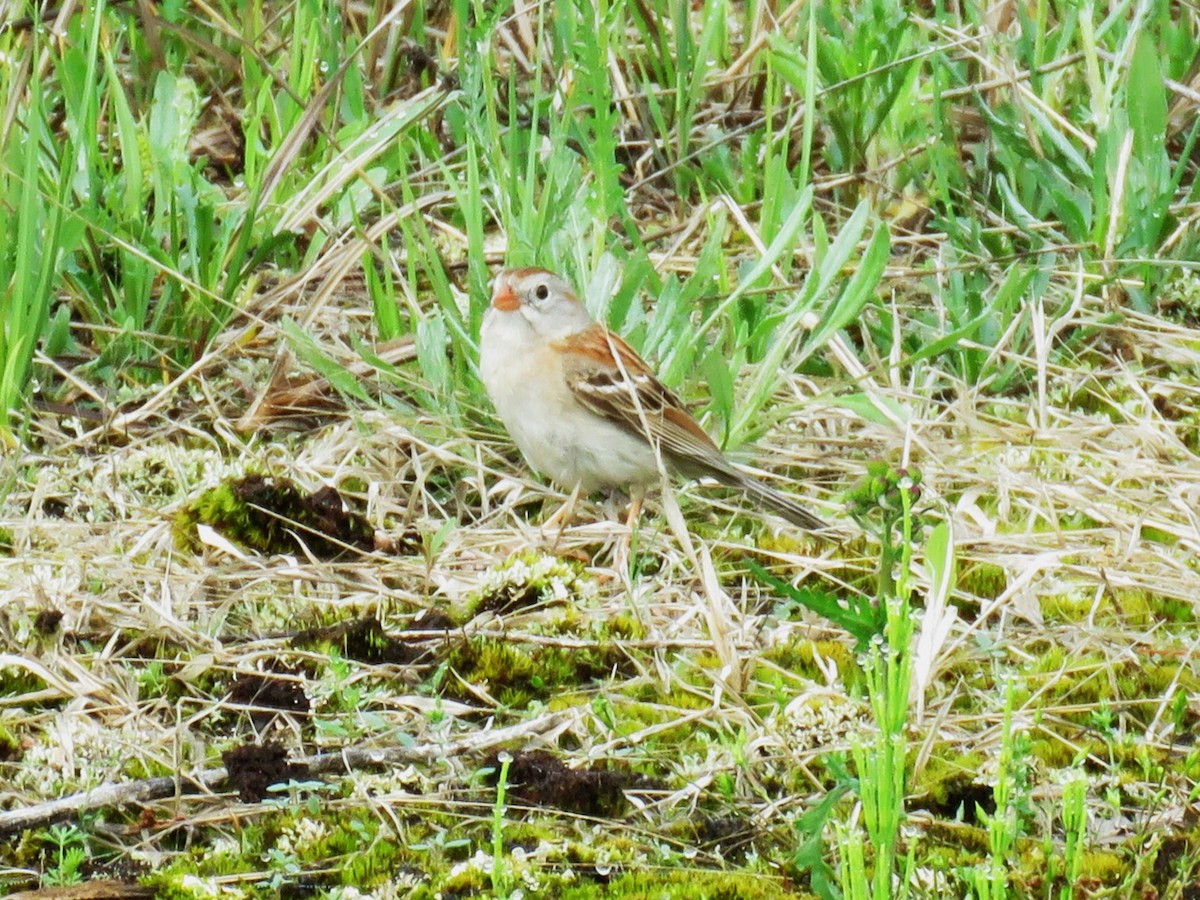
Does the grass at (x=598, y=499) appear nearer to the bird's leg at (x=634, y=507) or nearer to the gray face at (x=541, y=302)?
the bird's leg at (x=634, y=507)

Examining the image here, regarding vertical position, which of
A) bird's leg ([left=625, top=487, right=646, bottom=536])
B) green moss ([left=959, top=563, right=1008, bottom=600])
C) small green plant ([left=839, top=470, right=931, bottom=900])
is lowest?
bird's leg ([left=625, top=487, right=646, bottom=536])

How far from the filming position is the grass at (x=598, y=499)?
2.92 metres

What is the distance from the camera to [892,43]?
5.54 meters

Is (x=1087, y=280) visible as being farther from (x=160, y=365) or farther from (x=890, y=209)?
(x=160, y=365)

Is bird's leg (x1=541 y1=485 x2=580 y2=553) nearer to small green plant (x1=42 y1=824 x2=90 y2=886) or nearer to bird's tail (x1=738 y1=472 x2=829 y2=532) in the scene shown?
bird's tail (x1=738 y1=472 x2=829 y2=532)

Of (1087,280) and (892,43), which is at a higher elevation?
(892,43)

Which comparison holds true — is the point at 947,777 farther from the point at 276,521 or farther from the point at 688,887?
the point at 276,521

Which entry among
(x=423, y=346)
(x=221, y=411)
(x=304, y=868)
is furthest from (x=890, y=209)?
(x=304, y=868)

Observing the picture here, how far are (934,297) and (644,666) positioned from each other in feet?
7.14

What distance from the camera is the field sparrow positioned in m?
4.52

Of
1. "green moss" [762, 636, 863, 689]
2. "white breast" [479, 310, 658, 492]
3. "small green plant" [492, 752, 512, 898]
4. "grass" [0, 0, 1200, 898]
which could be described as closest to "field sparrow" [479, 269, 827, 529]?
"white breast" [479, 310, 658, 492]

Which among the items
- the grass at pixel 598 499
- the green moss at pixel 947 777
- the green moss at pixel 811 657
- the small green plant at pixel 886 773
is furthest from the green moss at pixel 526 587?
the small green plant at pixel 886 773

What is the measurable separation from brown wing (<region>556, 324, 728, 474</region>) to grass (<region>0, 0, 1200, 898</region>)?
0.13 m

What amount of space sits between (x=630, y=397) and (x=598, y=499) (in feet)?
1.41
